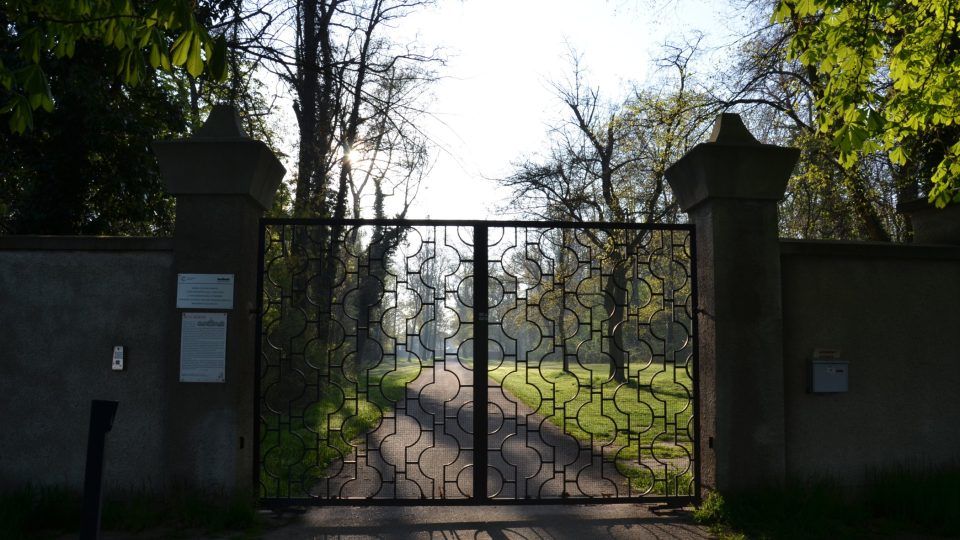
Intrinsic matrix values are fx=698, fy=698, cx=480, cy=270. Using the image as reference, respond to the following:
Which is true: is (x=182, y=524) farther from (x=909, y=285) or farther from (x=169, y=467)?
(x=909, y=285)

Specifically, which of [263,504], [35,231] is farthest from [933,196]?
[35,231]

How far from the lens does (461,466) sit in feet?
29.9

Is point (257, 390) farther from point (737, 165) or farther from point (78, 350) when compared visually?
point (737, 165)

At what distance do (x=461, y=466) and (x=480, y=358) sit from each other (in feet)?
10.6

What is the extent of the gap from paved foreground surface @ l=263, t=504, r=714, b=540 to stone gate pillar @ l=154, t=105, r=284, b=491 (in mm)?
837

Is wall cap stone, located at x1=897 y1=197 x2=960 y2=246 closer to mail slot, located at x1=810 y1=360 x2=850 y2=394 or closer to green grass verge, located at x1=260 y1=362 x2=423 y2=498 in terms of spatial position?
mail slot, located at x1=810 y1=360 x2=850 y2=394

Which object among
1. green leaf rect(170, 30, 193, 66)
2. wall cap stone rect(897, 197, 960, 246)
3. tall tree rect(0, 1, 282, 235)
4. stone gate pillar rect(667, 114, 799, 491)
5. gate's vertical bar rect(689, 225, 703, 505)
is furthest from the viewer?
tall tree rect(0, 1, 282, 235)

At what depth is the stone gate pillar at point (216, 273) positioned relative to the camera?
6004mm

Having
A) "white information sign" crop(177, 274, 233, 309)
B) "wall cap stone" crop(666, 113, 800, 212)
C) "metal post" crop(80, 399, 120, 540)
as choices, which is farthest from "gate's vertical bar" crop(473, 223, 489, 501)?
"metal post" crop(80, 399, 120, 540)

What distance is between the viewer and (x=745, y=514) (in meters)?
5.94

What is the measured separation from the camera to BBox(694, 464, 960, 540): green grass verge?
18.9 ft

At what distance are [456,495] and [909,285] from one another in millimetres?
4925

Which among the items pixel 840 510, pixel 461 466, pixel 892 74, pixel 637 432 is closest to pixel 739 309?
pixel 840 510

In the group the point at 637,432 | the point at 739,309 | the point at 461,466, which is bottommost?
the point at 461,466
